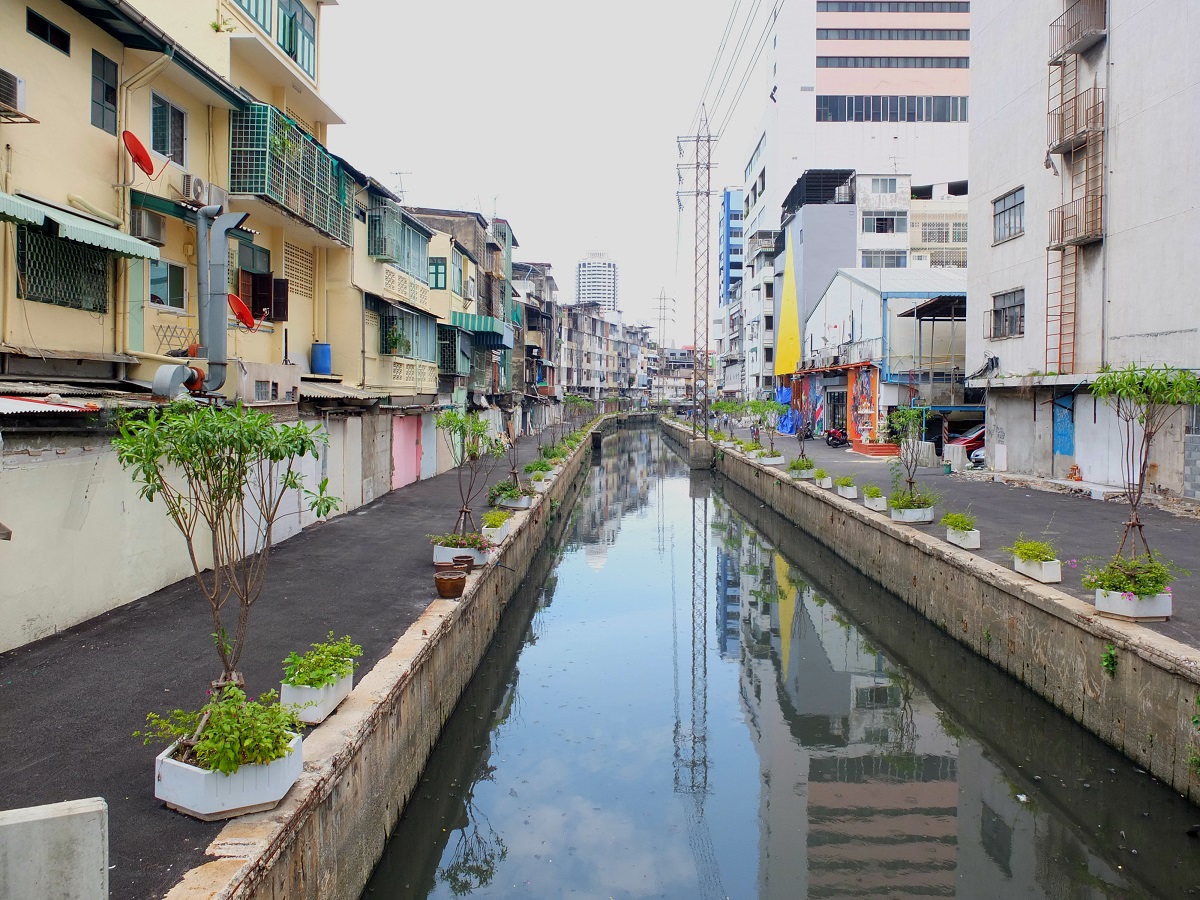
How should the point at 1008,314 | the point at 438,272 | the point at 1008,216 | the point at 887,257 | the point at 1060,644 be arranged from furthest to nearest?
the point at 887,257 → the point at 438,272 → the point at 1008,314 → the point at 1008,216 → the point at 1060,644

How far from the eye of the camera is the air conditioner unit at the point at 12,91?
9297 millimetres

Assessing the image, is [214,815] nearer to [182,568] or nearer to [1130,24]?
[182,568]

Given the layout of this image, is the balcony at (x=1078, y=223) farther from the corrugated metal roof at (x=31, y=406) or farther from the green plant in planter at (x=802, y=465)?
the corrugated metal roof at (x=31, y=406)

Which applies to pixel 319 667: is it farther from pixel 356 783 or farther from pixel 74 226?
pixel 74 226

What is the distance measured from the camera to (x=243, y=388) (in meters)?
14.0

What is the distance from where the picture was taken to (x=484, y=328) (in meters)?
34.2

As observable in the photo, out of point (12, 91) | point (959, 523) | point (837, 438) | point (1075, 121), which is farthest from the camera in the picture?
point (837, 438)

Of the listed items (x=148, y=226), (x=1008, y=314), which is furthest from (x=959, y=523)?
(x=148, y=226)

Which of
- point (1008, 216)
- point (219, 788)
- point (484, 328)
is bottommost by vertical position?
point (219, 788)

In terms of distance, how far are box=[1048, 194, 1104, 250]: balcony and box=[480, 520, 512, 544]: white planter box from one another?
15.5m

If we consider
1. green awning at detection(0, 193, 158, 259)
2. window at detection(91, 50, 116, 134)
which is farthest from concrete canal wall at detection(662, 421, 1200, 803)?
window at detection(91, 50, 116, 134)

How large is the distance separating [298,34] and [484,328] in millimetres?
16279

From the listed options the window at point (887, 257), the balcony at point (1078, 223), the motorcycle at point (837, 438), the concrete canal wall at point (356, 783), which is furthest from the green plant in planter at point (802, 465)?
the window at point (887, 257)

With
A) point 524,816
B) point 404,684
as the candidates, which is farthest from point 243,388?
point 524,816
